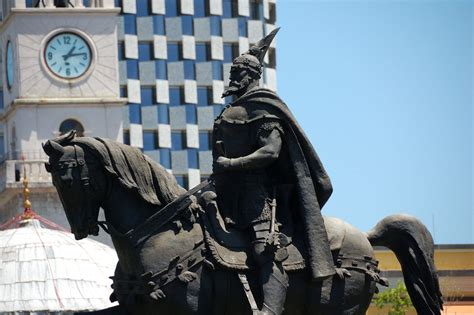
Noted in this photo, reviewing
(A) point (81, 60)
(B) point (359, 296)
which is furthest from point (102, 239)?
(B) point (359, 296)

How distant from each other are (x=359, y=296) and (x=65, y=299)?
203ft

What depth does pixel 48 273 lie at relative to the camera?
89.3 meters

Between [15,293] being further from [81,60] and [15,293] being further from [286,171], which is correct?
[286,171]

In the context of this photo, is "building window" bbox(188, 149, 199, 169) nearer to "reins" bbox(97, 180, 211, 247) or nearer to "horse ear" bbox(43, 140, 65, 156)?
"reins" bbox(97, 180, 211, 247)

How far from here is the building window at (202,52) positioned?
150 meters

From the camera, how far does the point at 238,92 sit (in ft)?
87.4

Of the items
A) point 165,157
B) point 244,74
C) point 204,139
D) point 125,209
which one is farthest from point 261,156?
point 204,139

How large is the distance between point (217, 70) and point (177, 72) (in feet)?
8.33

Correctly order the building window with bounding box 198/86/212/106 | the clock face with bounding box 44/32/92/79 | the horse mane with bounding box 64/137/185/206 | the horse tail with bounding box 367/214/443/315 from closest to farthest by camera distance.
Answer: the horse mane with bounding box 64/137/185/206 → the horse tail with bounding box 367/214/443/315 → the clock face with bounding box 44/32/92/79 → the building window with bounding box 198/86/212/106

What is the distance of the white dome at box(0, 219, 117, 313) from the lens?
285ft

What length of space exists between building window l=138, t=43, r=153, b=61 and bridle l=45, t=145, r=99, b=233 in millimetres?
121632

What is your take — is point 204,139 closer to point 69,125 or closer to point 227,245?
point 69,125

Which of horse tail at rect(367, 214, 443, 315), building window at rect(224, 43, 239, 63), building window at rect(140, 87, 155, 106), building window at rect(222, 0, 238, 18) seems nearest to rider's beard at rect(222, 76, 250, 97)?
horse tail at rect(367, 214, 443, 315)

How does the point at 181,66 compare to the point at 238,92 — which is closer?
the point at 238,92
